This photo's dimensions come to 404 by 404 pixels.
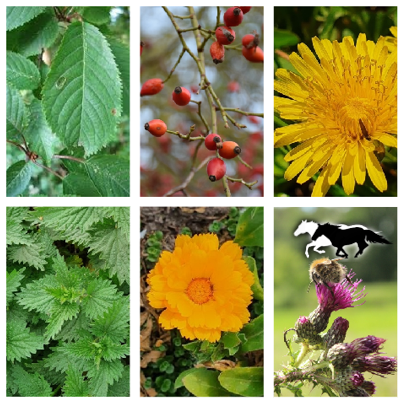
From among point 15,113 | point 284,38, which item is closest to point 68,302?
point 15,113

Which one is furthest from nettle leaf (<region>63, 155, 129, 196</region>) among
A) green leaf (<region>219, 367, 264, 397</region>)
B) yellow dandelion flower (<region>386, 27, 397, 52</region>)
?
yellow dandelion flower (<region>386, 27, 397, 52</region>)

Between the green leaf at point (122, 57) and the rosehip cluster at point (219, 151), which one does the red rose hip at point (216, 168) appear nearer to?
the rosehip cluster at point (219, 151)

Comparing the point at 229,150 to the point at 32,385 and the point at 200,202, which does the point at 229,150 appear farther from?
the point at 32,385

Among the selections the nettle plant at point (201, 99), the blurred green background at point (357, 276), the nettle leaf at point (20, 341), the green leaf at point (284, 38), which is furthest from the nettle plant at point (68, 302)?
the green leaf at point (284, 38)

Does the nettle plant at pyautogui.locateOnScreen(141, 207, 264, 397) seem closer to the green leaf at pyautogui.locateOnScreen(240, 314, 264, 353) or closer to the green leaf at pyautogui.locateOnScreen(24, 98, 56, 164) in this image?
the green leaf at pyautogui.locateOnScreen(240, 314, 264, 353)

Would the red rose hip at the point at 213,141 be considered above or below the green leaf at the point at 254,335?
above

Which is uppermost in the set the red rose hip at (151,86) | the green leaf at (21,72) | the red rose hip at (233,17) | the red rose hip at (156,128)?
the red rose hip at (233,17)
